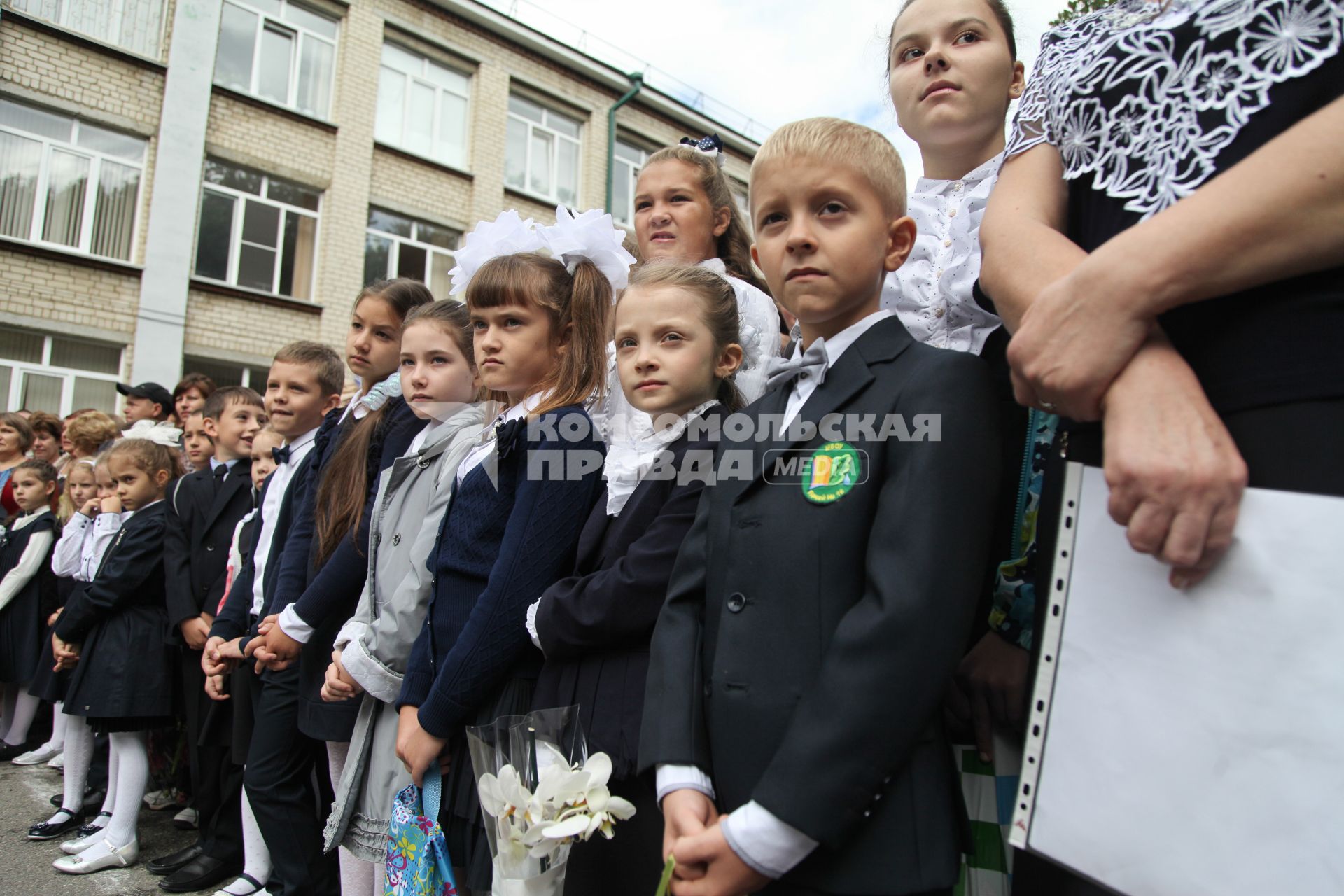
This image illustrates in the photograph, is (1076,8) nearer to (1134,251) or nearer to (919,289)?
(919,289)

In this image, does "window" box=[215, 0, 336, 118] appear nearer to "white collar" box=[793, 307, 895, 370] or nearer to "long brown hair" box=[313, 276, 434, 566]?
"long brown hair" box=[313, 276, 434, 566]

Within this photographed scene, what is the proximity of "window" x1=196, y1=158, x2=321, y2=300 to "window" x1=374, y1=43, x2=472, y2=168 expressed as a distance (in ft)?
6.43

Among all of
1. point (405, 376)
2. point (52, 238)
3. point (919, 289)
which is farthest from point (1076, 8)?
point (52, 238)

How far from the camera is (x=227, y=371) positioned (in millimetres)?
11633

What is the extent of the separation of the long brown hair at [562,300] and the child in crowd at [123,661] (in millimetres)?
2901

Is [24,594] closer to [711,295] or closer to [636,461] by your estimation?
[636,461]

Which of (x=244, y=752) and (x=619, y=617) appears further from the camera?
(x=244, y=752)

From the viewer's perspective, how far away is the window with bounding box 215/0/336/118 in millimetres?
12000

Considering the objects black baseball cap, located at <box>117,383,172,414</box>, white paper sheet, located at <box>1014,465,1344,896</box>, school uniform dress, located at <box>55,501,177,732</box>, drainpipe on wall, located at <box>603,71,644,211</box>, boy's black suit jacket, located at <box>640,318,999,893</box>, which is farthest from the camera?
drainpipe on wall, located at <box>603,71,644,211</box>

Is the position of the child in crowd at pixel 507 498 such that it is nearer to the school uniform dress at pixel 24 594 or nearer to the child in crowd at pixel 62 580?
the child in crowd at pixel 62 580

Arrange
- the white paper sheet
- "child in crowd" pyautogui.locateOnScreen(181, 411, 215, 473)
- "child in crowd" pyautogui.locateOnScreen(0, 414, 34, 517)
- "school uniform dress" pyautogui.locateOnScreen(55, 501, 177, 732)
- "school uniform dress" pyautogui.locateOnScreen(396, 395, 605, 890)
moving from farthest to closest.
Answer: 1. "child in crowd" pyautogui.locateOnScreen(0, 414, 34, 517)
2. "child in crowd" pyautogui.locateOnScreen(181, 411, 215, 473)
3. "school uniform dress" pyautogui.locateOnScreen(55, 501, 177, 732)
4. "school uniform dress" pyautogui.locateOnScreen(396, 395, 605, 890)
5. the white paper sheet

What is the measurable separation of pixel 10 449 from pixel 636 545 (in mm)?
7071

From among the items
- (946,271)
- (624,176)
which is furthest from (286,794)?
(624,176)

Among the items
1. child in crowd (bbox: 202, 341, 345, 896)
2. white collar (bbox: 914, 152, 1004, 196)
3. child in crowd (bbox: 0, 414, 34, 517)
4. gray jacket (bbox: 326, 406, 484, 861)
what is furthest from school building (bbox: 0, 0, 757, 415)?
white collar (bbox: 914, 152, 1004, 196)
